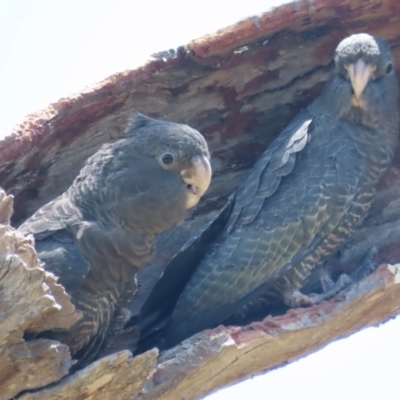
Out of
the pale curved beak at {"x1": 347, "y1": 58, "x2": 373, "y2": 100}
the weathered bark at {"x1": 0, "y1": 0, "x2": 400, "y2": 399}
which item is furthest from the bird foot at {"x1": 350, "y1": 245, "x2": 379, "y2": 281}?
the pale curved beak at {"x1": 347, "y1": 58, "x2": 373, "y2": 100}

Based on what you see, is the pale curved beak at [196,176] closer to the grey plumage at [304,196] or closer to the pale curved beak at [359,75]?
the grey plumage at [304,196]

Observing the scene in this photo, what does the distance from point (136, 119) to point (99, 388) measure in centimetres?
212

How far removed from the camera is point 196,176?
5.54m

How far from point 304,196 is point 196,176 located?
3.25ft

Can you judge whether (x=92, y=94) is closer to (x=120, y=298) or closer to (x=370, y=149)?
(x=120, y=298)

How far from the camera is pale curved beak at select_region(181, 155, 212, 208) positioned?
553 cm

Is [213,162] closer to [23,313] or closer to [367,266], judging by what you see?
[367,266]

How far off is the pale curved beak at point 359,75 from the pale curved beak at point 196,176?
1.60 meters

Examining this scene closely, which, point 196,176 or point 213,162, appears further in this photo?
point 213,162

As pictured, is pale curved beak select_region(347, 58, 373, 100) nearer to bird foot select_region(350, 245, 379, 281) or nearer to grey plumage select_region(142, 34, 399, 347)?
grey plumage select_region(142, 34, 399, 347)

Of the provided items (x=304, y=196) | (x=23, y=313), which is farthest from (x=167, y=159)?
(x=23, y=313)

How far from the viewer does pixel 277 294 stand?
240 inches

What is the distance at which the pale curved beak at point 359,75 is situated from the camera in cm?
642

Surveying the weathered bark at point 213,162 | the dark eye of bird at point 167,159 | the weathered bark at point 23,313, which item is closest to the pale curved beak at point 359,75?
the weathered bark at point 213,162
